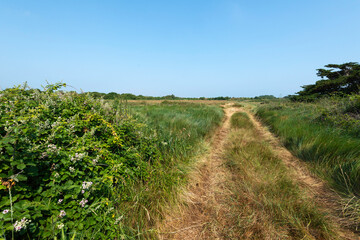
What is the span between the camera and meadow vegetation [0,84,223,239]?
3.75 feet

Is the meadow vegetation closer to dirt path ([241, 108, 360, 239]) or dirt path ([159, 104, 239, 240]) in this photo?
dirt path ([159, 104, 239, 240])

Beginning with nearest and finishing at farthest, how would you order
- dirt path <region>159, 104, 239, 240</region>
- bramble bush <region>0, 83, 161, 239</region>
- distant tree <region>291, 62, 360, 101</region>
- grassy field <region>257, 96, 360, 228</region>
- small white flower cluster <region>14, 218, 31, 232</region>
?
small white flower cluster <region>14, 218, 31, 232</region>
bramble bush <region>0, 83, 161, 239</region>
dirt path <region>159, 104, 239, 240</region>
grassy field <region>257, 96, 360, 228</region>
distant tree <region>291, 62, 360, 101</region>

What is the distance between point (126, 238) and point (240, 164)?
2.67m

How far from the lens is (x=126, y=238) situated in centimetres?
146

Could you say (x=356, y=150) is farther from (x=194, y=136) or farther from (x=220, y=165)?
(x=194, y=136)

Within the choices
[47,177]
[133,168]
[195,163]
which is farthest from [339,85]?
[47,177]

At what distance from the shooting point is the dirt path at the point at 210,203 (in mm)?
1774

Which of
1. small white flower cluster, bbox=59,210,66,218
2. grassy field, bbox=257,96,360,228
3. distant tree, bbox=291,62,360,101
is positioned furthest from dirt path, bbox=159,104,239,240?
distant tree, bbox=291,62,360,101

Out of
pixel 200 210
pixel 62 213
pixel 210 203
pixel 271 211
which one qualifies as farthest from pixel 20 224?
pixel 271 211

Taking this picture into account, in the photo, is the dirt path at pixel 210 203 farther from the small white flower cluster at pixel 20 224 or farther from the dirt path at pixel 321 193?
the small white flower cluster at pixel 20 224

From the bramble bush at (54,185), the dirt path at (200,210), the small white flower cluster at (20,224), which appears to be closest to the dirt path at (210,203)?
the dirt path at (200,210)

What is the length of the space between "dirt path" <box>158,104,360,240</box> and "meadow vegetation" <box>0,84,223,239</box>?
26 cm

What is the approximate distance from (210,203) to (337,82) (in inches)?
761

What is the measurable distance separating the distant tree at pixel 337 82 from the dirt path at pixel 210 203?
11179 mm
